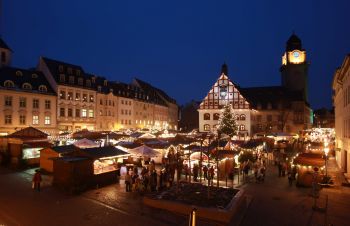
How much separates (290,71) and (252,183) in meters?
63.2

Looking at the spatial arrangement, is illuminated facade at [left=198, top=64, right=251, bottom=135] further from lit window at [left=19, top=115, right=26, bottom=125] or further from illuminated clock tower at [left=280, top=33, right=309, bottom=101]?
lit window at [left=19, top=115, right=26, bottom=125]

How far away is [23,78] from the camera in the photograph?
145 feet

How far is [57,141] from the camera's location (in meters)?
34.3

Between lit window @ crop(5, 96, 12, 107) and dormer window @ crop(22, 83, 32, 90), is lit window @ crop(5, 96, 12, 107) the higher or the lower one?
the lower one

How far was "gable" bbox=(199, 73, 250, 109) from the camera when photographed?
199 feet

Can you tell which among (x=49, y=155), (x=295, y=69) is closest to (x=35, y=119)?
(x=49, y=155)

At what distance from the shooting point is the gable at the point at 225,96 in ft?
199

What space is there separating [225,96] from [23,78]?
128 ft

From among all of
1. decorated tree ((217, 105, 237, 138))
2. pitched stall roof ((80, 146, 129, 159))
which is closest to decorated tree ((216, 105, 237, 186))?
decorated tree ((217, 105, 237, 138))

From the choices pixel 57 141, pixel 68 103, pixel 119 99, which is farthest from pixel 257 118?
pixel 57 141

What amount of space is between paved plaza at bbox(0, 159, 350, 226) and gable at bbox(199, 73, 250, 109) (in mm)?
41900

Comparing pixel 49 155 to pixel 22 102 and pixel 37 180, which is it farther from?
pixel 22 102

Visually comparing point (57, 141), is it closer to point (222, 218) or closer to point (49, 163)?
point (49, 163)

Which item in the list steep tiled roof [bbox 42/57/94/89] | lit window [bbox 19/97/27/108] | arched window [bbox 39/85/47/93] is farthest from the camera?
steep tiled roof [bbox 42/57/94/89]
